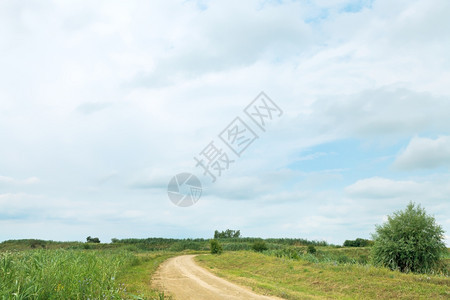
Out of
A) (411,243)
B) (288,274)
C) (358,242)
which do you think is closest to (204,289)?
(288,274)

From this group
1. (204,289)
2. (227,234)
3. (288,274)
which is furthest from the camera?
(227,234)

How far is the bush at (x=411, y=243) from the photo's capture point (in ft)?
67.2

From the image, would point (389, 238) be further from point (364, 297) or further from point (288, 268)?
point (364, 297)

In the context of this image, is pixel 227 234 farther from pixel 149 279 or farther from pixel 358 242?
pixel 149 279

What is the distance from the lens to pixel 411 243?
2056cm

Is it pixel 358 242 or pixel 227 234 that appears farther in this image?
pixel 227 234

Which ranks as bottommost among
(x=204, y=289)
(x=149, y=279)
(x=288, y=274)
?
(x=149, y=279)

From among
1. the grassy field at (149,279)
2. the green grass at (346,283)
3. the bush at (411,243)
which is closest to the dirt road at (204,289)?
the grassy field at (149,279)

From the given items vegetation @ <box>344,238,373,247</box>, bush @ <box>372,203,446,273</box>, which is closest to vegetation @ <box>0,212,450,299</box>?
bush @ <box>372,203,446,273</box>

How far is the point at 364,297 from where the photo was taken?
14250 millimetres

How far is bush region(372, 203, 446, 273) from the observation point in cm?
2048

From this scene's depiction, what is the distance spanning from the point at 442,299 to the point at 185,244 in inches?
2038

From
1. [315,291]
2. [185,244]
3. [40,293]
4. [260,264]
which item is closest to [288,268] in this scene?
[260,264]

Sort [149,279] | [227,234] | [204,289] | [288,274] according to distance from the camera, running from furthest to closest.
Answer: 1. [227,234]
2. [288,274]
3. [149,279]
4. [204,289]
